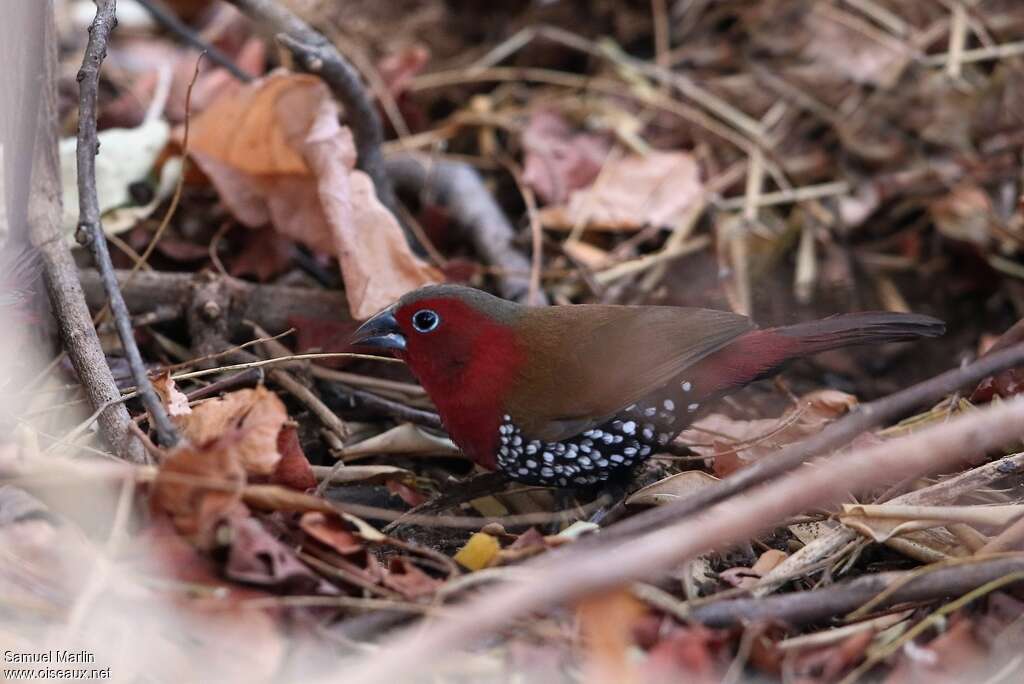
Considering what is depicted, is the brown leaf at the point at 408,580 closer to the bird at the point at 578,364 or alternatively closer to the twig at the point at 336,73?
the bird at the point at 578,364

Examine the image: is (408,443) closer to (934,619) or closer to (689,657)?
(689,657)

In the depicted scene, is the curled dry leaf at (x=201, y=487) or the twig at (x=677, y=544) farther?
the curled dry leaf at (x=201, y=487)

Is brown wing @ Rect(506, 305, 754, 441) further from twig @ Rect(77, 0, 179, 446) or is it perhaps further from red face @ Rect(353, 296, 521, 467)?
twig @ Rect(77, 0, 179, 446)

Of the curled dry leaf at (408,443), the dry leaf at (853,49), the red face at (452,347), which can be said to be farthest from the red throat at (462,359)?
the dry leaf at (853,49)

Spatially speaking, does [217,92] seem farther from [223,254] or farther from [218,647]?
[218,647]

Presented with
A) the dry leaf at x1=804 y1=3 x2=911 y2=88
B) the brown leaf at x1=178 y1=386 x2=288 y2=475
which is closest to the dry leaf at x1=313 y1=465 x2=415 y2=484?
the brown leaf at x1=178 y1=386 x2=288 y2=475

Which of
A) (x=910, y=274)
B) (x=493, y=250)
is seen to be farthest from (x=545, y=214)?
Answer: (x=910, y=274)
